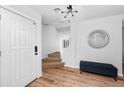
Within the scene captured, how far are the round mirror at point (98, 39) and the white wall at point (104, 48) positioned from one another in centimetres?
13

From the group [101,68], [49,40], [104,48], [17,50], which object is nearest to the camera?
[17,50]

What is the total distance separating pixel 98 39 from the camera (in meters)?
3.29

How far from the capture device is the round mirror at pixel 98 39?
10.4ft

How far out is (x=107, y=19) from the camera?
3.15m

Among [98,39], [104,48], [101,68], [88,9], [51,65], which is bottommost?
[51,65]

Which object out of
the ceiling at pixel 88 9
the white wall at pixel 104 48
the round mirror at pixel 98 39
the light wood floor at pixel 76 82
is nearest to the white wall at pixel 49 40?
the white wall at pixel 104 48

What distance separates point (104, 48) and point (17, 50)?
2.95m

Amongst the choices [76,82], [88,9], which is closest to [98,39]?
[88,9]

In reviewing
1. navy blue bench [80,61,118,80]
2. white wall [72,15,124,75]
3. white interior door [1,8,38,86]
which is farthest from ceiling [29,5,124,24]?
navy blue bench [80,61,118,80]

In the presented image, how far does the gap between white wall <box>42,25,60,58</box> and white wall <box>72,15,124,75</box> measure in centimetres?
170

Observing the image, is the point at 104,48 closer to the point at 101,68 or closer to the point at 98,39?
the point at 98,39

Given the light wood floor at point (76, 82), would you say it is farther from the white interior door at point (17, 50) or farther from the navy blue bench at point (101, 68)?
the white interior door at point (17, 50)

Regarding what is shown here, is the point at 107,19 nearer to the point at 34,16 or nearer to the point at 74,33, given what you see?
the point at 74,33
